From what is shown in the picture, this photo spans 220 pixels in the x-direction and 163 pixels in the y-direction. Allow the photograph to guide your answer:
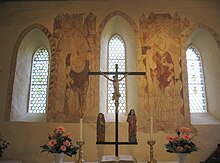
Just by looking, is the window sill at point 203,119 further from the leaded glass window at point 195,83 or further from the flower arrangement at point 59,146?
the flower arrangement at point 59,146

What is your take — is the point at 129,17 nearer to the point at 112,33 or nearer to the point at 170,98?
the point at 112,33

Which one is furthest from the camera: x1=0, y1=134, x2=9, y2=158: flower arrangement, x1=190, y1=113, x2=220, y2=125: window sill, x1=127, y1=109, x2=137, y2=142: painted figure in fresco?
x1=190, y1=113, x2=220, y2=125: window sill

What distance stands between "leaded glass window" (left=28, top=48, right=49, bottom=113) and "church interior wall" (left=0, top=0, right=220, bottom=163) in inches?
12.0

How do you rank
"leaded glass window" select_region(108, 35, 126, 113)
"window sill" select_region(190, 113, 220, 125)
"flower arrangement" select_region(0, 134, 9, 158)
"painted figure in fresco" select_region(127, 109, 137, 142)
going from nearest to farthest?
1. "painted figure in fresco" select_region(127, 109, 137, 142)
2. "flower arrangement" select_region(0, 134, 9, 158)
3. "window sill" select_region(190, 113, 220, 125)
4. "leaded glass window" select_region(108, 35, 126, 113)

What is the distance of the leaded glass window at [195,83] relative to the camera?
7695mm

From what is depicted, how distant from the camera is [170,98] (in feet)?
23.3

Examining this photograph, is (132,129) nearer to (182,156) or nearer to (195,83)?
(182,156)

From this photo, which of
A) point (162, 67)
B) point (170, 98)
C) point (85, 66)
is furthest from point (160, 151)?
point (85, 66)

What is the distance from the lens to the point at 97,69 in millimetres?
7348

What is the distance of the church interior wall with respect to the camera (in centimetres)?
680

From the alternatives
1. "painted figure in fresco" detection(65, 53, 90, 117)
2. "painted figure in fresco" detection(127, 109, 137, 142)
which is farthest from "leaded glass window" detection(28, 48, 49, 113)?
"painted figure in fresco" detection(127, 109, 137, 142)

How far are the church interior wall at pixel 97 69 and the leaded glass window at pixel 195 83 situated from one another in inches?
6.9

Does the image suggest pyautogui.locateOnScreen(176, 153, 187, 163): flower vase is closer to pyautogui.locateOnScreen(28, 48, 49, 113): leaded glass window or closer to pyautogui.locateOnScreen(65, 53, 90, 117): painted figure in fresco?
pyautogui.locateOnScreen(65, 53, 90, 117): painted figure in fresco

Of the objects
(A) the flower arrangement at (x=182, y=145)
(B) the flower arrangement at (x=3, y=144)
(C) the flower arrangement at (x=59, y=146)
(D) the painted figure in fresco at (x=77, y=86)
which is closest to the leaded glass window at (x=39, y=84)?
(D) the painted figure in fresco at (x=77, y=86)
